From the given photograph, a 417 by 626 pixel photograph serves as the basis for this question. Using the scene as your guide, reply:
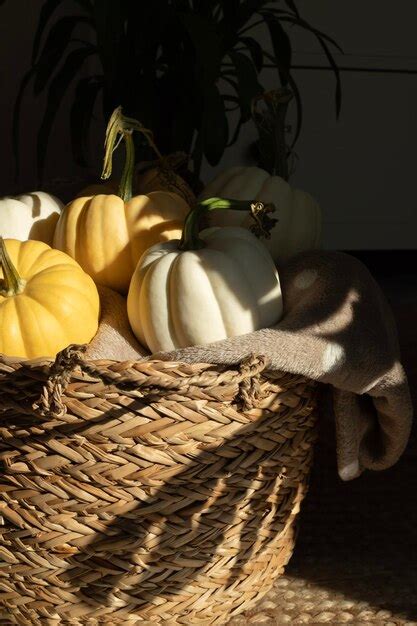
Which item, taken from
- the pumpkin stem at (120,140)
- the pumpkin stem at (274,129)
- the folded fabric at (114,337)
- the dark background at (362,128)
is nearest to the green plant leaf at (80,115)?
the pumpkin stem at (274,129)

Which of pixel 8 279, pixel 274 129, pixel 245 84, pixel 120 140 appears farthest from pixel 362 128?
pixel 8 279

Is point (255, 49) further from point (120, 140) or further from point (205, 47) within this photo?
point (120, 140)

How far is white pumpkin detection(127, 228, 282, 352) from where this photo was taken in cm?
92

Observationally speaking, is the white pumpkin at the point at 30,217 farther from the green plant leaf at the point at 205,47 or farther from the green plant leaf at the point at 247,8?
the green plant leaf at the point at 247,8

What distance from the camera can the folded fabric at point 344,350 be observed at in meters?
0.87

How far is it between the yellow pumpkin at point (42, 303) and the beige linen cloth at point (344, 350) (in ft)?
0.27

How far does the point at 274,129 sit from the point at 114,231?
0.97ft

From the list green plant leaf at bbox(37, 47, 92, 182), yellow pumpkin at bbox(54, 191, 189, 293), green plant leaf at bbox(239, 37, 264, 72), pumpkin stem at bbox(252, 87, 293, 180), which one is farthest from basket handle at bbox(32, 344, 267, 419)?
green plant leaf at bbox(239, 37, 264, 72)

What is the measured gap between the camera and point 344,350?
0.91 meters

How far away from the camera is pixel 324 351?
0.90m

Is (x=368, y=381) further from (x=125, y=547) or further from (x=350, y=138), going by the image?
(x=350, y=138)

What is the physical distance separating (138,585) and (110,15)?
1.02 m

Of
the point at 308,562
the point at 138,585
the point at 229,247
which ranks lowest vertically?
the point at 308,562

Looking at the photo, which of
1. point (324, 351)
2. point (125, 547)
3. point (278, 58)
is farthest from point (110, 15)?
point (125, 547)
